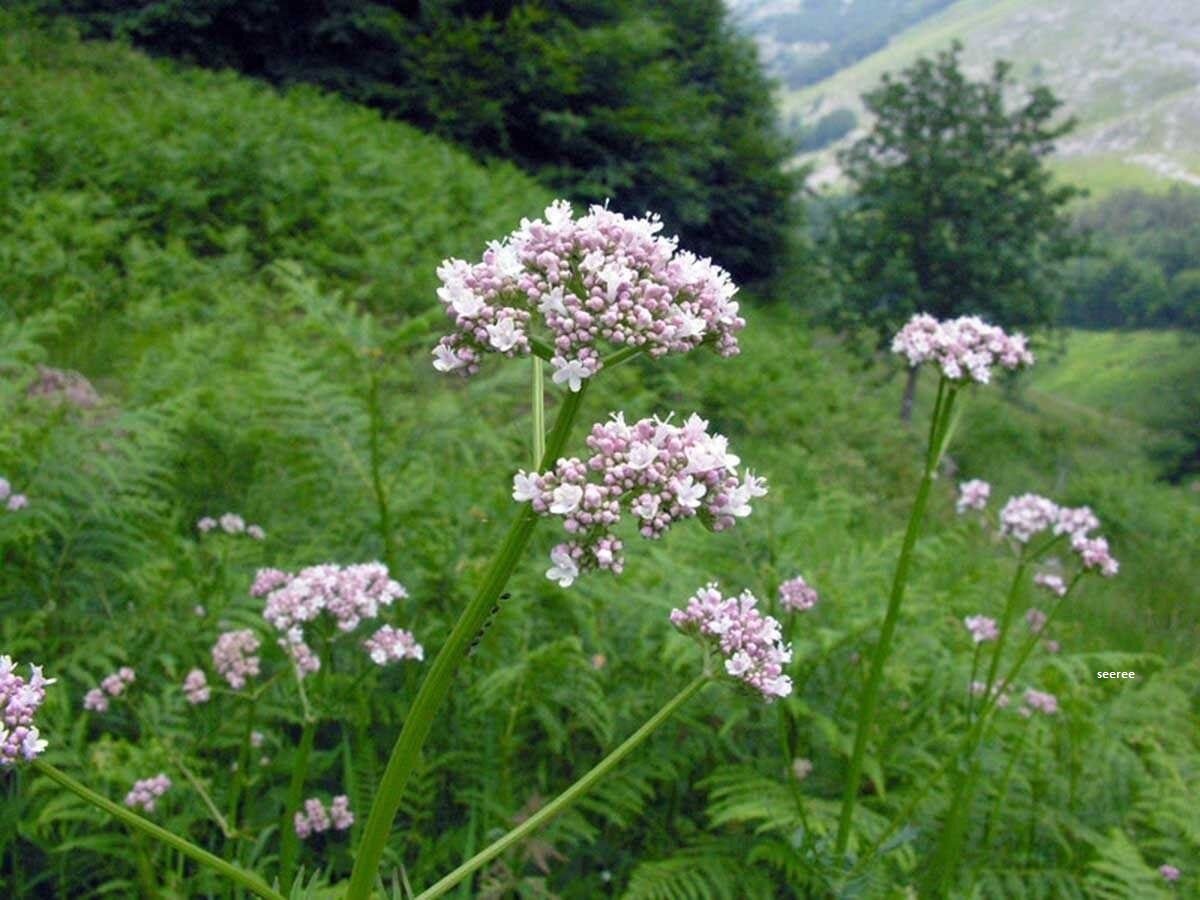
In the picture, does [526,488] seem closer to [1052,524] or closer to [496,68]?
[1052,524]

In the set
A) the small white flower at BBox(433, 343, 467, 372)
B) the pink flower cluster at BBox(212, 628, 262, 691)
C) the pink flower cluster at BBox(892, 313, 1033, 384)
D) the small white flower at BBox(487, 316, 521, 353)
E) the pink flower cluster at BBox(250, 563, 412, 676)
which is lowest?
the pink flower cluster at BBox(212, 628, 262, 691)

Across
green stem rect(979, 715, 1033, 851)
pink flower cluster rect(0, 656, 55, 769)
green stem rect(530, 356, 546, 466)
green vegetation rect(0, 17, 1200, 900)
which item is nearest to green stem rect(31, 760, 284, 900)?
pink flower cluster rect(0, 656, 55, 769)

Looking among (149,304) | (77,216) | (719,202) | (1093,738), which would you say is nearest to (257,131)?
(77,216)

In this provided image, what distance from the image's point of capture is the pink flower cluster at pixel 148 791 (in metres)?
2.53

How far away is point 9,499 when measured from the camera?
320 centimetres

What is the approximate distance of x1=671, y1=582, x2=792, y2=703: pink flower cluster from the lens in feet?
5.29

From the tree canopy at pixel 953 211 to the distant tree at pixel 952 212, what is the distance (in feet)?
0.10

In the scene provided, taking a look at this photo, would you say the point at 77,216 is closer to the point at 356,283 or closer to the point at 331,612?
the point at 356,283

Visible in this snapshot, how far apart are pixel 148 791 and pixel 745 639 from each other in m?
1.88

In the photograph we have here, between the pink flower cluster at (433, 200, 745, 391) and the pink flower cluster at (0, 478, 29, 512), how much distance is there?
7.46ft

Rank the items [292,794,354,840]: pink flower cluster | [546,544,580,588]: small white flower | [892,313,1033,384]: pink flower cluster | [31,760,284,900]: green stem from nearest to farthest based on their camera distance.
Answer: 1. [31,760,284,900]: green stem
2. [546,544,580,588]: small white flower
3. [292,794,354,840]: pink flower cluster
4. [892,313,1033,384]: pink flower cluster

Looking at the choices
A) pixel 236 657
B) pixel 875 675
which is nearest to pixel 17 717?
pixel 236 657

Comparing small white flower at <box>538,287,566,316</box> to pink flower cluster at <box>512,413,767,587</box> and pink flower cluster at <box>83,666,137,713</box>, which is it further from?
pink flower cluster at <box>83,666,137,713</box>

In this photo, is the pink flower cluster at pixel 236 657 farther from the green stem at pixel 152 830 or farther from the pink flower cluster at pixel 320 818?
the green stem at pixel 152 830
